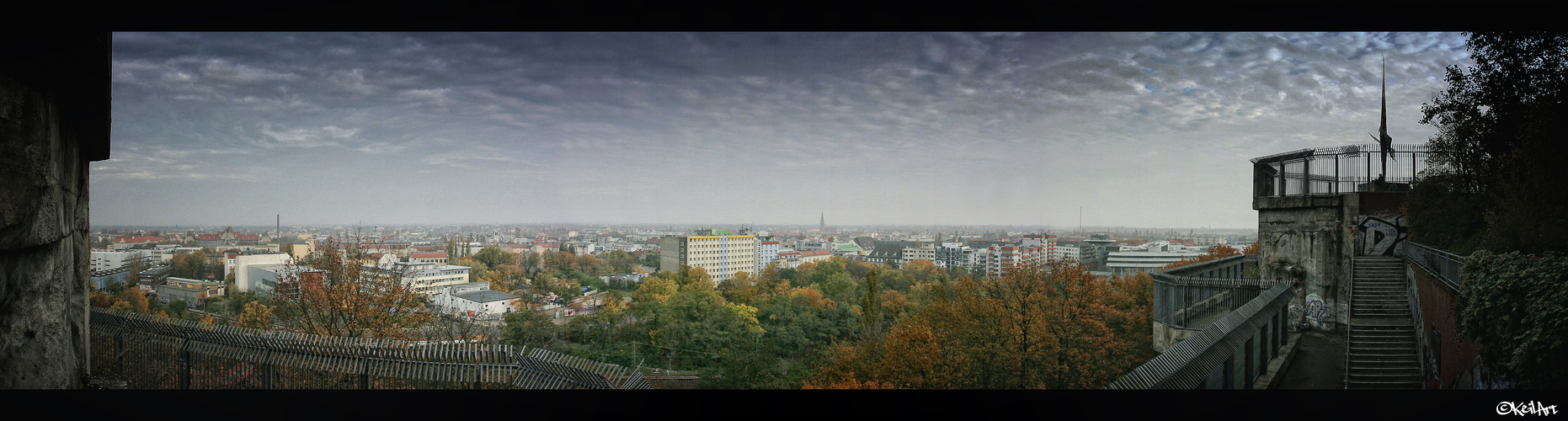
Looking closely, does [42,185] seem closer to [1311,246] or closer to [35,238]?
[35,238]

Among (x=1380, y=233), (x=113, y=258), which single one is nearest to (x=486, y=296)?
(x=113, y=258)

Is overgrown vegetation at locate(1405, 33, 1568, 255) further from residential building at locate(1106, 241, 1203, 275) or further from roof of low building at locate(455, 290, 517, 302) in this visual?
roof of low building at locate(455, 290, 517, 302)

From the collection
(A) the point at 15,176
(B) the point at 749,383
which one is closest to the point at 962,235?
(B) the point at 749,383

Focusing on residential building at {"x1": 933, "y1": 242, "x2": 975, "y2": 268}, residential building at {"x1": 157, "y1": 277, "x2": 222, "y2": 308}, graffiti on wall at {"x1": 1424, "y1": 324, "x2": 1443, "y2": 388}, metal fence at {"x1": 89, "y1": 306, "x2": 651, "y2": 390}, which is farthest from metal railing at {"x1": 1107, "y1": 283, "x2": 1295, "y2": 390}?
residential building at {"x1": 933, "y1": 242, "x2": 975, "y2": 268}

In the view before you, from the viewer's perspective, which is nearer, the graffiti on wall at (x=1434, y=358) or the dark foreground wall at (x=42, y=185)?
the dark foreground wall at (x=42, y=185)

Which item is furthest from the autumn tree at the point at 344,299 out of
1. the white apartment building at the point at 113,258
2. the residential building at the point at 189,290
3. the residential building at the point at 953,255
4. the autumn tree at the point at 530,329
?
the residential building at the point at 953,255

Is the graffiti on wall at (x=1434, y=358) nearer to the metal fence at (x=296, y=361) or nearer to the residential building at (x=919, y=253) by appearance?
the metal fence at (x=296, y=361)
